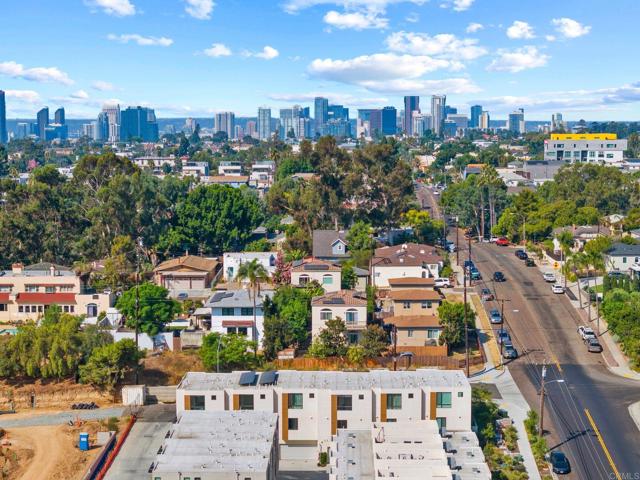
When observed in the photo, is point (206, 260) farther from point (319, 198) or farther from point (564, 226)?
point (564, 226)

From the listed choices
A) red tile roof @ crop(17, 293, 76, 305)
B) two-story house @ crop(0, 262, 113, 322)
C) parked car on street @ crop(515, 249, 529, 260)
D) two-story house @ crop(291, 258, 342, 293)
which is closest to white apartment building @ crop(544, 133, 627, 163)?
parked car on street @ crop(515, 249, 529, 260)

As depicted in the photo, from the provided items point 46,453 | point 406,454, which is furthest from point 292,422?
point 46,453

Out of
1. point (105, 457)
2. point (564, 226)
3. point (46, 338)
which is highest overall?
point (564, 226)

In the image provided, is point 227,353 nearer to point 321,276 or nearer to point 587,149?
point 321,276

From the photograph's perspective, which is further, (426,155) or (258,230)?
(426,155)

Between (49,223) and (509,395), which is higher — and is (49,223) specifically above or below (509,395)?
above

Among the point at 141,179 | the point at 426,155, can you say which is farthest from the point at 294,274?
the point at 426,155

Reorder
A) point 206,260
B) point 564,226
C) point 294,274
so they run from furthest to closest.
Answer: point 564,226
point 206,260
point 294,274

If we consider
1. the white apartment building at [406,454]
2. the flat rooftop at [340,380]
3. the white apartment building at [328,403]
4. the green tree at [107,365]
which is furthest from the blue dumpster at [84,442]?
the white apartment building at [406,454]
